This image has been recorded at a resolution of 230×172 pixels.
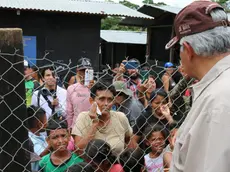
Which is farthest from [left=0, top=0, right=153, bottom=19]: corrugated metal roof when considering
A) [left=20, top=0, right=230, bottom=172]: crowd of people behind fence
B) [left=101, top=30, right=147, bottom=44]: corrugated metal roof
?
[left=20, top=0, right=230, bottom=172]: crowd of people behind fence

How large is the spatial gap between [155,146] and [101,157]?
545 millimetres

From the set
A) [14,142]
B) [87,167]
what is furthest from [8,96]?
[87,167]

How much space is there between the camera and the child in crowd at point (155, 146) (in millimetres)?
2549

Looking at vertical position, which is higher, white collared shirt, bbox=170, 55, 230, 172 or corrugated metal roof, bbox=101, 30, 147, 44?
white collared shirt, bbox=170, 55, 230, 172

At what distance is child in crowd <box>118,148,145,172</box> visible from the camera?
2461 millimetres

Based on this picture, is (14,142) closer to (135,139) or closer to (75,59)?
(135,139)

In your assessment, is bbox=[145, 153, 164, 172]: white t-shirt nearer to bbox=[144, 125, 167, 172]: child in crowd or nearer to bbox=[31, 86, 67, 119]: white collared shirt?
bbox=[144, 125, 167, 172]: child in crowd

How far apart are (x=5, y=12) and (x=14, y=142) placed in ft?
26.6

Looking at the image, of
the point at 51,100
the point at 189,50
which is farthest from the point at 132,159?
the point at 189,50

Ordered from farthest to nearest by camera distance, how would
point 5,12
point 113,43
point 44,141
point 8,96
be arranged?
point 113,43 < point 5,12 < point 44,141 < point 8,96

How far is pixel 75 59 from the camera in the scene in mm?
9953

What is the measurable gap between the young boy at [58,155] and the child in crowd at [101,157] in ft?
0.48

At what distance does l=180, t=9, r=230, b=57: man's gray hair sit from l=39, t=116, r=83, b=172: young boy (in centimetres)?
131

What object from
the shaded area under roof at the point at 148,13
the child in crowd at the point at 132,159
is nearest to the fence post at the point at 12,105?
the child in crowd at the point at 132,159
